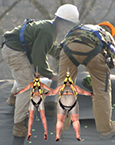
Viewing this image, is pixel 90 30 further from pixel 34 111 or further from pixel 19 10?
pixel 19 10

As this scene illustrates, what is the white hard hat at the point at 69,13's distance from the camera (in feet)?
5.45

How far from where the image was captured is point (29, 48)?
2742 mm

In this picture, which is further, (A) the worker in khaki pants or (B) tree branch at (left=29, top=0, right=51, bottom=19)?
(B) tree branch at (left=29, top=0, right=51, bottom=19)

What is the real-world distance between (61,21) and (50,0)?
18.7ft

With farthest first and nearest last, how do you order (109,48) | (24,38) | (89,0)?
(89,0) < (24,38) < (109,48)

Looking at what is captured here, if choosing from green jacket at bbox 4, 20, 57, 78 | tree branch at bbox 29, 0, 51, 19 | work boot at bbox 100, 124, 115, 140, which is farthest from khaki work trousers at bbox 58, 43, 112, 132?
tree branch at bbox 29, 0, 51, 19

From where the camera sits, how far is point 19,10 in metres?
7.84

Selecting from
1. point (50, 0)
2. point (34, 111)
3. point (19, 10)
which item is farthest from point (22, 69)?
point (19, 10)

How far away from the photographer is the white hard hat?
166cm

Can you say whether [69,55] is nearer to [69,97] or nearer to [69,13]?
[69,13]

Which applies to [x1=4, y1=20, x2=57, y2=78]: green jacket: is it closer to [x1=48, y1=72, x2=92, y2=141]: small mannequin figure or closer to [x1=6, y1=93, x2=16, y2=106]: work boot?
[x1=48, y1=72, x2=92, y2=141]: small mannequin figure

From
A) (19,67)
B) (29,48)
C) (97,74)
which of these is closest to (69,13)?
(97,74)

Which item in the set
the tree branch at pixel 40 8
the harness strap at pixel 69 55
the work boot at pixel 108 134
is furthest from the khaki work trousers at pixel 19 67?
the tree branch at pixel 40 8

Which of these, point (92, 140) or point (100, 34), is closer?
point (100, 34)
